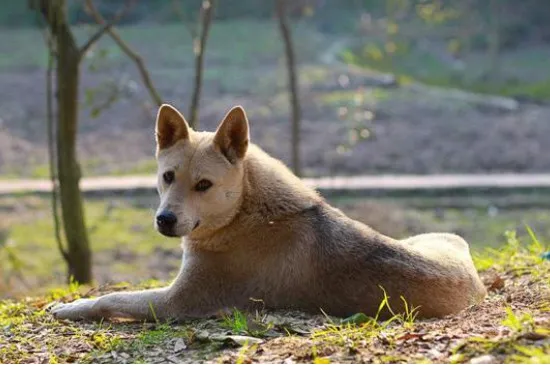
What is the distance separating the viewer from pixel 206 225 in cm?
636

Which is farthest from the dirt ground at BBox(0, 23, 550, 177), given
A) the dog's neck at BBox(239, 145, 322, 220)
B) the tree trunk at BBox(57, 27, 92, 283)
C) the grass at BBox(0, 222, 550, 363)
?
the grass at BBox(0, 222, 550, 363)

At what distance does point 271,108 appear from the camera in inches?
989

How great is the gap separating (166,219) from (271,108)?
754 inches

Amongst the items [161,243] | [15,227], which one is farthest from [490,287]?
[15,227]

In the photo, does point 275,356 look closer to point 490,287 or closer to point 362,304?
point 362,304

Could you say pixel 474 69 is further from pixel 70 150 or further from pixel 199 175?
pixel 199 175

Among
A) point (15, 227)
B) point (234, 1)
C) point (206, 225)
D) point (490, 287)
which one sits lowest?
point (15, 227)

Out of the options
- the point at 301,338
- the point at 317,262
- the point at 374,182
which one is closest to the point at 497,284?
the point at 317,262

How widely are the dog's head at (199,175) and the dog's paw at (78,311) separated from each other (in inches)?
31.3

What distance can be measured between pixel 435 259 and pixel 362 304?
0.61m

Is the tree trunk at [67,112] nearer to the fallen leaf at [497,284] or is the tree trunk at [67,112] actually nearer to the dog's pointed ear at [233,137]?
the dog's pointed ear at [233,137]

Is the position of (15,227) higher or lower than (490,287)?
lower

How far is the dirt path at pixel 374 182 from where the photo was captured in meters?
18.9

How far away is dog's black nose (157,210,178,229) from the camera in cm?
608
